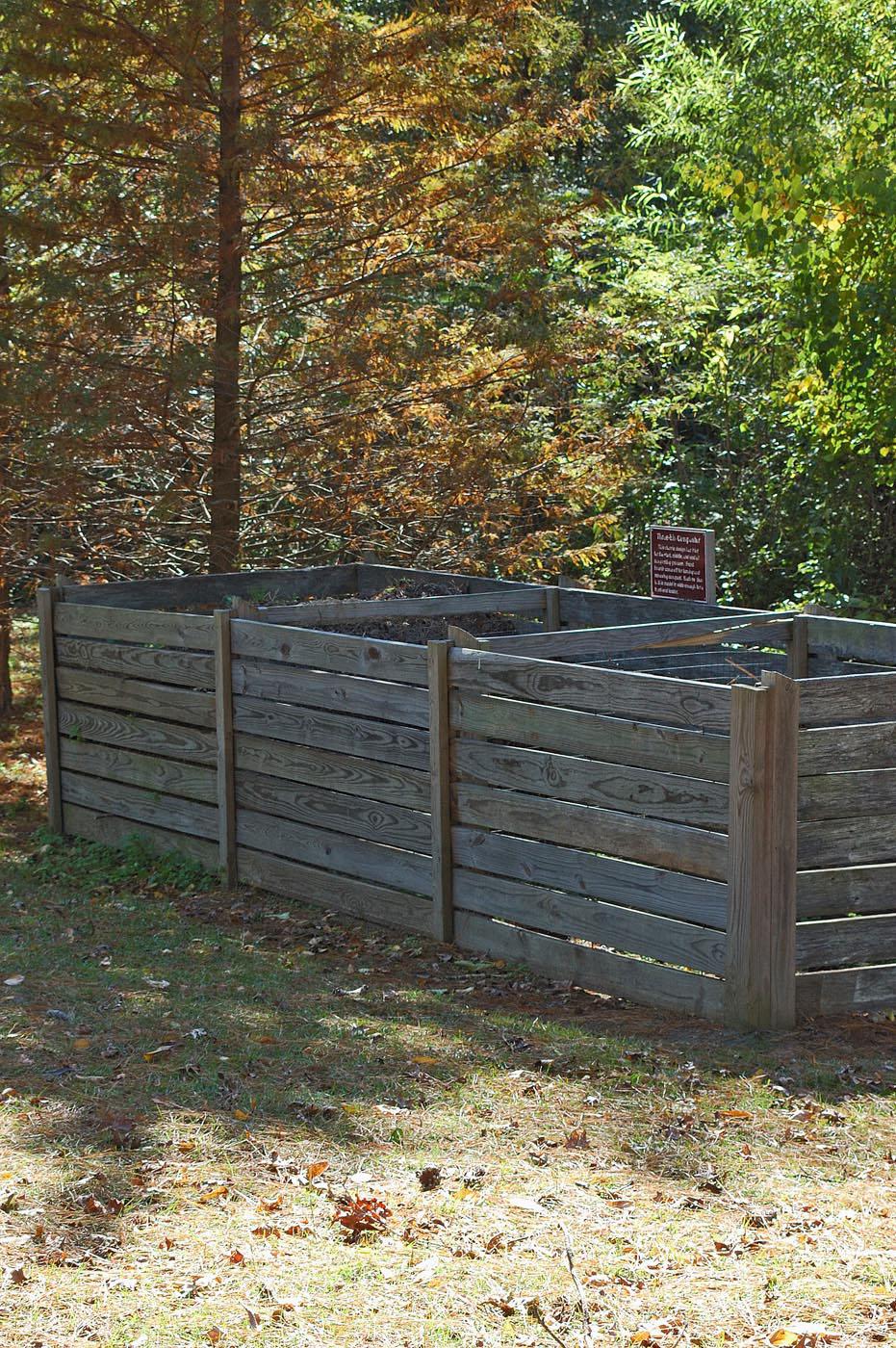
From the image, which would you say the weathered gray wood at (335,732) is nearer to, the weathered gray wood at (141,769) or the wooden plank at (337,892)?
the weathered gray wood at (141,769)

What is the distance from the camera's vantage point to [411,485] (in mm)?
11977

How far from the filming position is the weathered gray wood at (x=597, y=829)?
18.5 feet

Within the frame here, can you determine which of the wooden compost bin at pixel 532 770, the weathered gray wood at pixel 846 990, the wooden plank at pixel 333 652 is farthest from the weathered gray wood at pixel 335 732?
the weathered gray wood at pixel 846 990

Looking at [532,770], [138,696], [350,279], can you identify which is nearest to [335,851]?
[532,770]

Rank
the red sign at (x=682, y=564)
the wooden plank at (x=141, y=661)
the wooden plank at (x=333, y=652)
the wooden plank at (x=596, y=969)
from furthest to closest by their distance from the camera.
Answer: the wooden plank at (x=141, y=661), the red sign at (x=682, y=564), the wooden plank at (x=333, y=652), the wooden plank at (x=596, y=969)

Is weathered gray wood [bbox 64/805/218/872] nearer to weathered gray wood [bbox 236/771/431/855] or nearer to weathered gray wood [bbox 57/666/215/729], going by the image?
weathered gray wood [bbox 236/771/431/855]

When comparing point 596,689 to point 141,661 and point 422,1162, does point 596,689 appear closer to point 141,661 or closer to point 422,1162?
point 422,1162

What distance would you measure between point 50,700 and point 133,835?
1.24 meters

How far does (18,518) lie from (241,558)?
1.85 meters

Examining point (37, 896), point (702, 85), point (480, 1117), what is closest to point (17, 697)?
point (37, 896)

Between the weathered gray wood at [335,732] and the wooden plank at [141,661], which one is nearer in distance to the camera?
the weathered gray wood at [335,732]

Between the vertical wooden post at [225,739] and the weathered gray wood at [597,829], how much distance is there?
186 centimetres

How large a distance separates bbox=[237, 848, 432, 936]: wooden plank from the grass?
0.98 ft

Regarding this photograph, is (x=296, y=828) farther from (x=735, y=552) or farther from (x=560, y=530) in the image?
(x=735, y=552)
